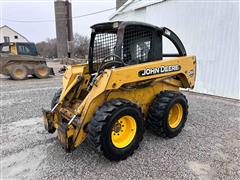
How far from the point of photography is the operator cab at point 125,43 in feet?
9.55

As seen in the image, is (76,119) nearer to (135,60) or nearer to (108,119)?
(108,119)

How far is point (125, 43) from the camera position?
302 cm

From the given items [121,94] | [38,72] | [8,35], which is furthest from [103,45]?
[8,35]

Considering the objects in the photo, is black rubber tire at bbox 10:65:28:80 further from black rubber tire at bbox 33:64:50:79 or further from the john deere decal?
the john deere decal

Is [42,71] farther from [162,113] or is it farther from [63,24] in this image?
[63,24]

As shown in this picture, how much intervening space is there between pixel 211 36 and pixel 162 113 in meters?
4.38

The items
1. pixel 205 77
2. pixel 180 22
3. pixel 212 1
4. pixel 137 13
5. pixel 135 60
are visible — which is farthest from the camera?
pixel 137 13

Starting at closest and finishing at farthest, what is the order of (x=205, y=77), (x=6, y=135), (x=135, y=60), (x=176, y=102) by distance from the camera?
(x=135, y=60)
(x=176, y=102)
(x=6, y=135)
(x=205, y=77)

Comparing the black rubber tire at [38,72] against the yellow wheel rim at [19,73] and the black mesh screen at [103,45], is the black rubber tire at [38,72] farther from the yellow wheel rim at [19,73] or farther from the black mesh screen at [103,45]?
the black mesh screen at [103,45]

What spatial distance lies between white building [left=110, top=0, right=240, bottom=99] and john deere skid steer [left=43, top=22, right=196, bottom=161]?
9.49 ft

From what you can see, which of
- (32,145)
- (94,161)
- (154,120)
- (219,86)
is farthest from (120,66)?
(219,86)

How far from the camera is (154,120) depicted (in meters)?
3.29

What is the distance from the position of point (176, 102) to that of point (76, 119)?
170 cm

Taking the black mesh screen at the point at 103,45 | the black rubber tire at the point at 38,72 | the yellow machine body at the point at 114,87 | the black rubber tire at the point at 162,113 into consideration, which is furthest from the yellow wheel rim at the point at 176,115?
the black rubber tire at the point at 38,72
